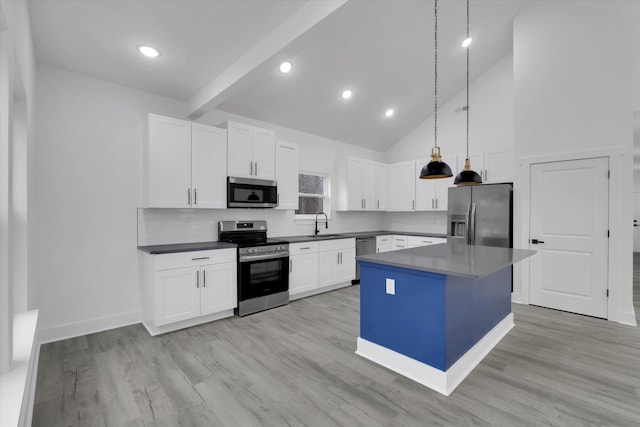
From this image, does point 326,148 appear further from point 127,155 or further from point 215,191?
point 127,155

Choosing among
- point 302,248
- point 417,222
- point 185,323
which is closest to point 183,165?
point 185,323

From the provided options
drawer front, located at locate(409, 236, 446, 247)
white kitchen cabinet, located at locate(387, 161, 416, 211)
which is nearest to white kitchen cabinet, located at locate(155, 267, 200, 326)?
drawer front, located at locate(409, 236, 446, 247)

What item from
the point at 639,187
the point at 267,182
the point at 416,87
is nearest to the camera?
the point at 267,182

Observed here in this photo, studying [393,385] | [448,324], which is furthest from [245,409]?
[448,324]

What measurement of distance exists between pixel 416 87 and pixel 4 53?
17.1 feet

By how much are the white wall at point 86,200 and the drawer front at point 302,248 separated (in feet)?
6.48

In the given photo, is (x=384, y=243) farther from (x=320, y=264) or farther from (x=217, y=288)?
(x=217, y=288)

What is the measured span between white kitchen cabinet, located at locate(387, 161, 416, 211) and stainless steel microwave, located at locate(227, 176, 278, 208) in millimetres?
2942

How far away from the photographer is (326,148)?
571 centimetres

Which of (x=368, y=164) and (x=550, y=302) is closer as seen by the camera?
(x=550, y=302)

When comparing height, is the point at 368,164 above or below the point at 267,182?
above

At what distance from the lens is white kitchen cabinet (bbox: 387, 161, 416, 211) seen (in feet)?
19.7

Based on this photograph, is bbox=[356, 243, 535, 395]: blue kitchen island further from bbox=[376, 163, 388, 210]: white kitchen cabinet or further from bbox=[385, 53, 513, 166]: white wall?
bbox=[376, 163, 388, 210]: white kitchen cabinet

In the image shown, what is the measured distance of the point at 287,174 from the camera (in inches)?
184
